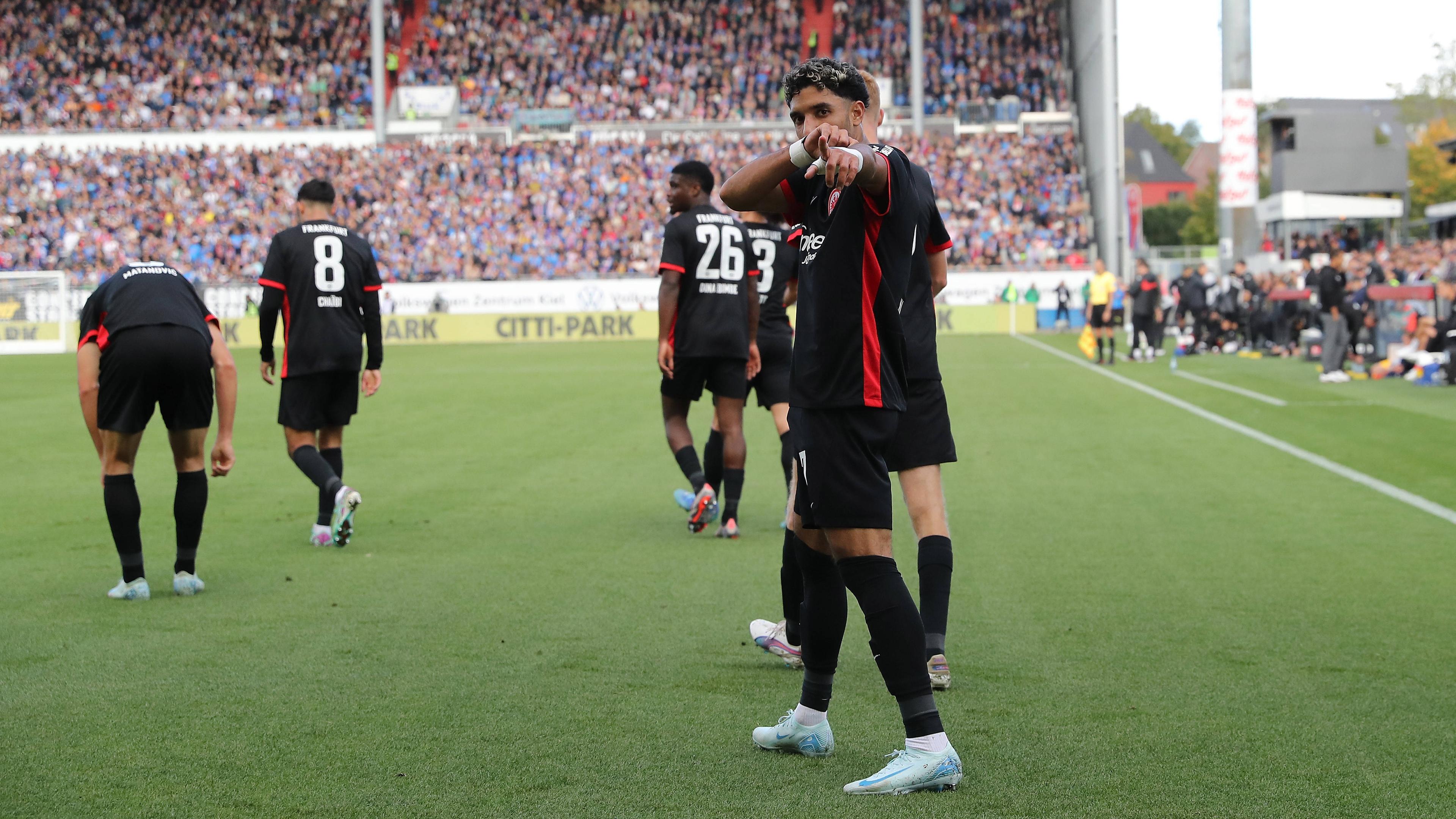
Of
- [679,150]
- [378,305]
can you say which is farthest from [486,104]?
[378,305]

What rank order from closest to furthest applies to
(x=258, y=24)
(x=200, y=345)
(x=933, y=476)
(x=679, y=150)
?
(x=933, y=476) → (x=200, y=345) → (x=679, y=150) → (x=258, y=24)

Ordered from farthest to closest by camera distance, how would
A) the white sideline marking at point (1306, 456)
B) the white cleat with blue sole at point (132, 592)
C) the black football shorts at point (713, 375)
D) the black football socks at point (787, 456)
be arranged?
the white sideline marking at point (1306, 456) → the black football shorts at point (713, 375) → the black football socks at point (787, 456) → the white cleat with blue sole at point (132, 592)

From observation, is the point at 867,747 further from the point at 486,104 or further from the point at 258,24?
the point at 258,24

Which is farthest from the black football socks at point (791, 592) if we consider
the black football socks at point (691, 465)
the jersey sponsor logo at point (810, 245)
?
the black football socks at point (691, 465)

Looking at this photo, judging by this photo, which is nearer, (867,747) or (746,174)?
(746,174)

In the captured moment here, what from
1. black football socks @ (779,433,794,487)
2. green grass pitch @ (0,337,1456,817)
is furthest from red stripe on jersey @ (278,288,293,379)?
black football socks @ (779,433,794,487)

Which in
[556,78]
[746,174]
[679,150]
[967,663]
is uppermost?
[556,78]

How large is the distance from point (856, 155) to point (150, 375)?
3875mm

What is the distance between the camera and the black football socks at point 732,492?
25.7ft

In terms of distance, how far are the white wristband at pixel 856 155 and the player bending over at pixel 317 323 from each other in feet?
15.9

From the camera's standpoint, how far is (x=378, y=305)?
797cm

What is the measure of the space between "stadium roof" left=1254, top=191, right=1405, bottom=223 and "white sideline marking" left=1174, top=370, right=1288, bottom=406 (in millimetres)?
30445

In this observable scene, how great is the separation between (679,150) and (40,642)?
1574 inches

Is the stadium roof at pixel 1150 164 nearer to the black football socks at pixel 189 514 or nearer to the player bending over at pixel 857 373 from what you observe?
the black football socks at pixel 189 514
